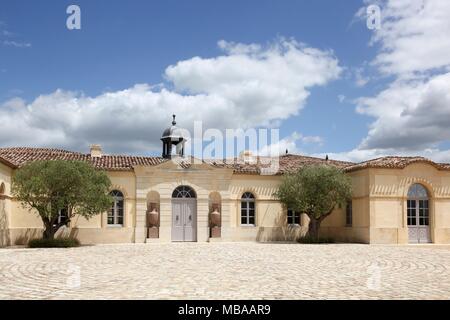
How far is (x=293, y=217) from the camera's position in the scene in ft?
90.5

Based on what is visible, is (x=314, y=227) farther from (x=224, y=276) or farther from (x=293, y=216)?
(x=224, y=276)

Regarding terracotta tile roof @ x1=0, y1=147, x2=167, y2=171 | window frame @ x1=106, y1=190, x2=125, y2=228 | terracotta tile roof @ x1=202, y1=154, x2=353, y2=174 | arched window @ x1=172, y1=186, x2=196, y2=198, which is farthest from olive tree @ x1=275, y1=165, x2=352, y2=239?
window frame @ x1=106, y1=190, x2=125, y2=228

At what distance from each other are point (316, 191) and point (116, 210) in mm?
9357

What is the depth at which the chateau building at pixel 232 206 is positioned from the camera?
976 inches

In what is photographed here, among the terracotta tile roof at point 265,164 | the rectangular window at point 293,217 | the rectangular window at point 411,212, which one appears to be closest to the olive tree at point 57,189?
the terracotta tile roof at point 265,164

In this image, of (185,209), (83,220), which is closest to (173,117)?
(185,209)

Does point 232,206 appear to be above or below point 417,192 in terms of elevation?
below

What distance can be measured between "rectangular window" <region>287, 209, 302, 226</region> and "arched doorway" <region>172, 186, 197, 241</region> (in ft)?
16.1

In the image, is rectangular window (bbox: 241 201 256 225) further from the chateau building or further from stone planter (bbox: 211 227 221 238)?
stone planter (bbox: 211 227 221 238)

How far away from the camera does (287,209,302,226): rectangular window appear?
90.2ft

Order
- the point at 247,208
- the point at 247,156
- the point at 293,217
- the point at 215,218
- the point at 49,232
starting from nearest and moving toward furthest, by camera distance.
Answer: the point at 49,232 → the point at 215,218 → the point at 247,208 → the point at 293,217 → the point at 247,156

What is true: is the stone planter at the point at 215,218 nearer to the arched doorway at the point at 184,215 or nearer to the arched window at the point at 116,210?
the arched doorway at the point at 184,215

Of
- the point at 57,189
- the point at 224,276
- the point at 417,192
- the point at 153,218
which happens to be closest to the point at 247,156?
the point at 153,218

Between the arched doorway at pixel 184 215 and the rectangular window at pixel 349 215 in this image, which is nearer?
the arched doorway at pixel 184 215
